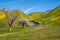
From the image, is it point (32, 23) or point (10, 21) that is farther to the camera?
point (32, 23)

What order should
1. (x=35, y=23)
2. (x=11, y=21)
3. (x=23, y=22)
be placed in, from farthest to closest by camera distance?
(x=35, y=23)
(x=23, y=22)
(x=11, y=21)

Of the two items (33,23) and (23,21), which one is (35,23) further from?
(23,21)

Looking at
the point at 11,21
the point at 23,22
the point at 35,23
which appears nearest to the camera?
the point at 11,21

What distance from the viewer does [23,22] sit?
11188cm

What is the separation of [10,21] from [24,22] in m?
31.7

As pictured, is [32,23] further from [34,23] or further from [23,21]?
[23,21]

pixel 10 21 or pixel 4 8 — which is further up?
pixel 4 8

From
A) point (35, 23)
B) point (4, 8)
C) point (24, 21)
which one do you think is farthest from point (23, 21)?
point (4, 8)

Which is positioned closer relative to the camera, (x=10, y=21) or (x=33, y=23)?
(x=10, y=21)

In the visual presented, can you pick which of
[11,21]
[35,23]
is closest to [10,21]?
[11,21]

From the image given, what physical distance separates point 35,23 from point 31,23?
148 inches

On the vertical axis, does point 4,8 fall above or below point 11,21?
above

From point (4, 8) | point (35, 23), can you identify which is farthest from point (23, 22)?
point (4, 8)

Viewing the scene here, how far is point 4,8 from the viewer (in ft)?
263
